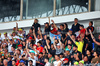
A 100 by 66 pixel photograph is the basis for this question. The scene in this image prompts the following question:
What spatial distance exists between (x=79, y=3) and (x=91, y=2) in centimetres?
73

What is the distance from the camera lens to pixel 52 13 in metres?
19.2

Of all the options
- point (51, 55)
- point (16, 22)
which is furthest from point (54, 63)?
point (16, 22)

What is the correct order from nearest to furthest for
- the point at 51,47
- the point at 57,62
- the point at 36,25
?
1. the point at 57,62
2. the point at 51,47
3. the point at 36,25

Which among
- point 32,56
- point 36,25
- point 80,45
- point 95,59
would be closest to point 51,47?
point 32,56

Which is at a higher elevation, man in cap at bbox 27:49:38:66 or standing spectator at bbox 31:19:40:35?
standing spectator at bbox 31:19:40:35

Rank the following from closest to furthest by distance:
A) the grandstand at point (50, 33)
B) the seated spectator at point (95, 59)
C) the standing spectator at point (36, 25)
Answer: the seated spectator at point (95, 59)
the grandstand at point (50, 33)
the standing spectator at point (36, 25)

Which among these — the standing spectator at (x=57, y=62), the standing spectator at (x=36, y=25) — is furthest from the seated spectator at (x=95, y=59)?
the standing spectator at (x=36, y=25)

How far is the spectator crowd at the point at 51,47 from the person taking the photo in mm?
13945

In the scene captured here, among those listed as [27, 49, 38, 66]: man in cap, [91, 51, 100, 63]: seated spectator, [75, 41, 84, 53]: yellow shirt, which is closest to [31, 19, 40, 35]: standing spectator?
[27, 49, 38, 66]: man in cap

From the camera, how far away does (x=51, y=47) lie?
624 inches

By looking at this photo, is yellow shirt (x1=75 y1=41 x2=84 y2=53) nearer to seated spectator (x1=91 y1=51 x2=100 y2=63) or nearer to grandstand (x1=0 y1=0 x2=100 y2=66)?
grandstand (x1=0 y1=0 x2=100 y2=66)

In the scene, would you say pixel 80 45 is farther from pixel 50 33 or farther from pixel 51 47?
pixel 50 33

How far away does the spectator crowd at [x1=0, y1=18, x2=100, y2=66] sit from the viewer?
1395 cm

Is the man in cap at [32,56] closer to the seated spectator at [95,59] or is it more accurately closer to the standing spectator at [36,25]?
the standing spectator at [36,25]
